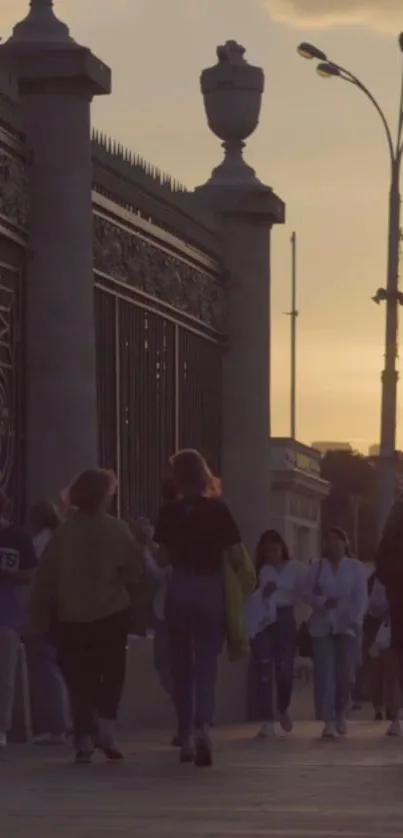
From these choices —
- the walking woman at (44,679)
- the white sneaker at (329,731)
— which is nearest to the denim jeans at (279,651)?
the white sneaker at (329,731)

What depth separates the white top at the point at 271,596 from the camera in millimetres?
18234

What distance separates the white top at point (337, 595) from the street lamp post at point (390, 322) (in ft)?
52.6

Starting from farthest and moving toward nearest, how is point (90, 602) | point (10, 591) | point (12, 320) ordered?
point (12, 320) < point (10, 591) < point (90, 602)

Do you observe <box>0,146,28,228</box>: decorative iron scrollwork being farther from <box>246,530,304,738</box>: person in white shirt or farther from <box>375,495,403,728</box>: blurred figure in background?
<box>375,495,403,728</box>: blurred figure in background

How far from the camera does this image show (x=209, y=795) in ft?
37.0

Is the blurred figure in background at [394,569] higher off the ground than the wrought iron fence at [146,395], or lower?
lower

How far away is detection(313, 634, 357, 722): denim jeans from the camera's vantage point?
18.3 metres

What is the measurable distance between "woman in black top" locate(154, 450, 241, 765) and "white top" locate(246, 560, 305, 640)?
4466 mm

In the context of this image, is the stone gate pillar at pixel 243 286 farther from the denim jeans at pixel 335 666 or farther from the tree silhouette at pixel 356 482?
the tree silhouette at pixel 356 482

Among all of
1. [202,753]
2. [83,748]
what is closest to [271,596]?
[83,748]

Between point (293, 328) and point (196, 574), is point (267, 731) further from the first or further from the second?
point (293, 328)

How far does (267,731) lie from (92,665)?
166 inches

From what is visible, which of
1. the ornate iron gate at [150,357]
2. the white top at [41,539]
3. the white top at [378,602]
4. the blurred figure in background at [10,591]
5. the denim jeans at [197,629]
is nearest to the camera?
the denim jeans at [197,629]

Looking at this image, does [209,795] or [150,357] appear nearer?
[209,795]
